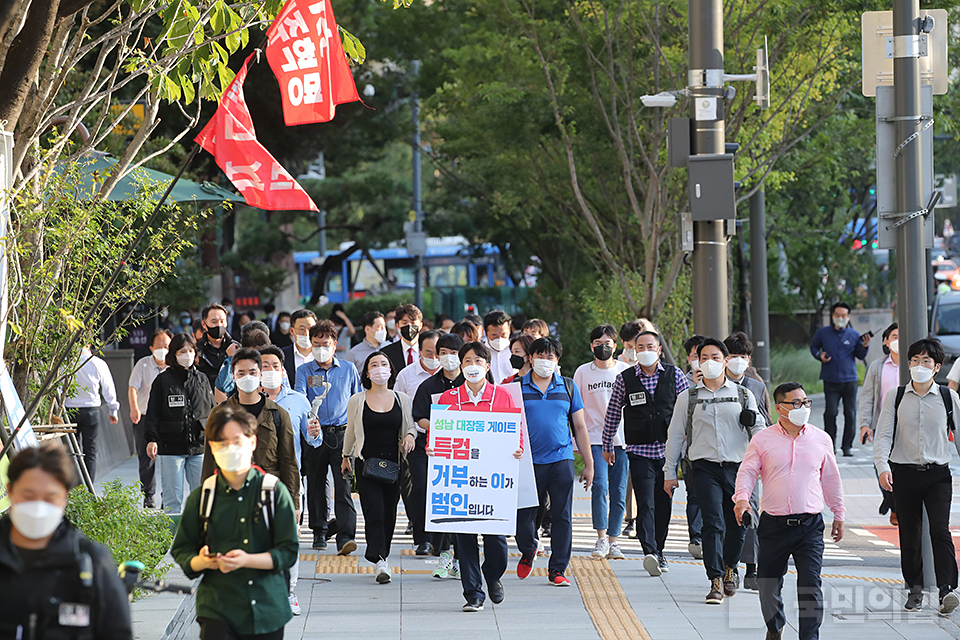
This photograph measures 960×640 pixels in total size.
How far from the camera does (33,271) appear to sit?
306 inches

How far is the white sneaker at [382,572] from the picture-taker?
8648 mm

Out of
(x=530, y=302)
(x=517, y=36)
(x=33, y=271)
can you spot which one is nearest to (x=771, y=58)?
(x=517, y=36)

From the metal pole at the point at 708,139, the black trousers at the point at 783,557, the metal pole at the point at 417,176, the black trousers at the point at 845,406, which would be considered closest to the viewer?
the black trousers at the point at 783,557

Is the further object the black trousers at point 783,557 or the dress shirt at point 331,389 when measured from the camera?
the dress shirt at point 331,389

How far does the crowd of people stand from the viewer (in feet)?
16.1

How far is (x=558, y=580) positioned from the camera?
859cm

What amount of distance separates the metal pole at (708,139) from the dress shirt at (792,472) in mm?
3678

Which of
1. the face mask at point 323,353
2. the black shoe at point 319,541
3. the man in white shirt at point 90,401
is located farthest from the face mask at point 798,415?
the man in white shirt at point 90,401

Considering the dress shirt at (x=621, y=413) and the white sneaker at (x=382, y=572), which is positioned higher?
the dress shirt at (x=621, y=413)

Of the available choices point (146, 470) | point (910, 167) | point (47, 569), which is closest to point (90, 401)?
point (146, 470)

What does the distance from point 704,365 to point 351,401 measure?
265cm

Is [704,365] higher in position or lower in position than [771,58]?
lower

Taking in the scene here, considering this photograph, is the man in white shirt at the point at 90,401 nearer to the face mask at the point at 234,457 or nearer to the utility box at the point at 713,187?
the utility box at the point at 713,187

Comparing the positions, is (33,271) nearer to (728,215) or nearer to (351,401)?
(351,401)
